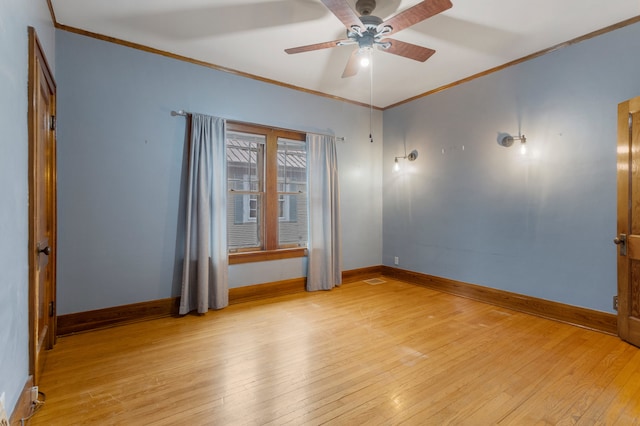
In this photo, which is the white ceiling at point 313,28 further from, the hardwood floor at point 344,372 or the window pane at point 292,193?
the hardwood floor at point 344,372

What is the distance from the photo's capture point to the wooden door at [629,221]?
269 centimetres

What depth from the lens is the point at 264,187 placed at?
13.9 ft

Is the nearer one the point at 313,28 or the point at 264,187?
the point at 313,28

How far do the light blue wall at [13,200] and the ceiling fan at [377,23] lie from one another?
Answer: 1818 millimetres

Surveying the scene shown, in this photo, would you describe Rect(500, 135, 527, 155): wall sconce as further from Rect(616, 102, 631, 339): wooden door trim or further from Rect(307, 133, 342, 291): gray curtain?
Rect(307, 133, 342, 291): gray curtain

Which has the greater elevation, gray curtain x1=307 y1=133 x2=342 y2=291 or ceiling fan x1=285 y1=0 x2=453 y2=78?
ceiling fan x1=285 y1=0 x2=453 y2=78

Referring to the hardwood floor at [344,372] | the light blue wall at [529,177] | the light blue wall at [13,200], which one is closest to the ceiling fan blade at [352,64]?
the light blue wall at [529,177]

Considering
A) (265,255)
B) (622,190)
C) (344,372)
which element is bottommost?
(344,372)

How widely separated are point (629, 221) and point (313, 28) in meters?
3.42

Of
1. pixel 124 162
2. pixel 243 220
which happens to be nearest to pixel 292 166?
pixel 243 220

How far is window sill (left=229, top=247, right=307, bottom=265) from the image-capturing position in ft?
13.0

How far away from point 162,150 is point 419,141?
143 inches

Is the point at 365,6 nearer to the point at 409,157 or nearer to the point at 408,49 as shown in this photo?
the point at 408,49

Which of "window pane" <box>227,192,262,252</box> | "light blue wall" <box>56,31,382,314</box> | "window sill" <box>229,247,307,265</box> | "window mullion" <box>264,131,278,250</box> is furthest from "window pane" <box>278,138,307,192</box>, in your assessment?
"window sill" <box>229,247,307,265</box>
